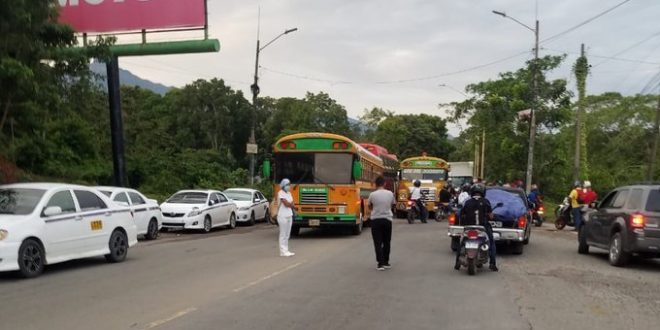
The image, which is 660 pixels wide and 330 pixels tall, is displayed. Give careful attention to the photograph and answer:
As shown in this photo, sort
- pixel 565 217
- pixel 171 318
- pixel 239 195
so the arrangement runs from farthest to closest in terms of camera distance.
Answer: pixel 239 195
pixel 565 217
pixel 171 318

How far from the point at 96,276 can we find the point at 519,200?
10070 mm

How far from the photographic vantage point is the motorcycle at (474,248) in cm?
1218

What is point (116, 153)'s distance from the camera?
26.7 metres

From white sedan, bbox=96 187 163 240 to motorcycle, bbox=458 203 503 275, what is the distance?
1038 centimetres

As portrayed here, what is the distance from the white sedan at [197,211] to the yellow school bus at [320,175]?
3462 millimetres

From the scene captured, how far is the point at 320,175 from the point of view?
20.7 metres

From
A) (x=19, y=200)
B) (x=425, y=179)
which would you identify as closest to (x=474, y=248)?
(x=19, y=200)

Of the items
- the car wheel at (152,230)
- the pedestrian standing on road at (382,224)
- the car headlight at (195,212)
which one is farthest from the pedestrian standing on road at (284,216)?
the car headlight at (195,212)

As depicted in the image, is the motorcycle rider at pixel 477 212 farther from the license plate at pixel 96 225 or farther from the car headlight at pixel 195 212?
the car headlight at pixel 195 212

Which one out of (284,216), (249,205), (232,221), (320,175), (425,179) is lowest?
(232,221)

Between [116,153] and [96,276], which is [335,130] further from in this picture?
[96,276]

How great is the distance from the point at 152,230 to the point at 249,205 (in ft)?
25.1

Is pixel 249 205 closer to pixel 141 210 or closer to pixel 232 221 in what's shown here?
pixel 232 221

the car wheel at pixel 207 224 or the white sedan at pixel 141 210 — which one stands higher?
the white sedan at pixel 141 210
